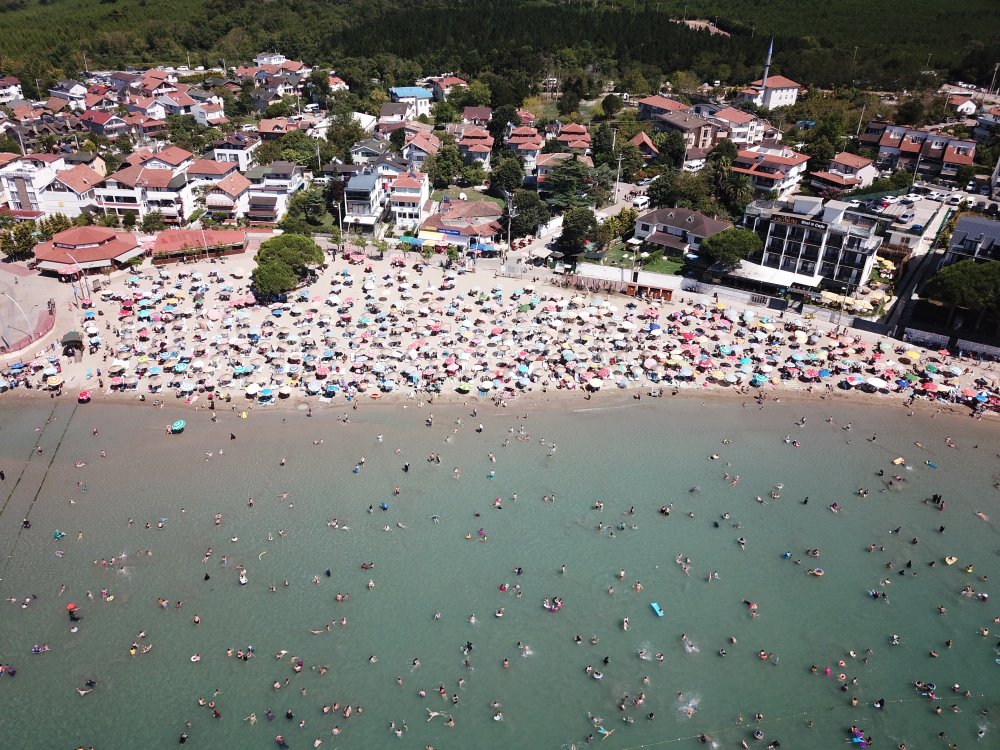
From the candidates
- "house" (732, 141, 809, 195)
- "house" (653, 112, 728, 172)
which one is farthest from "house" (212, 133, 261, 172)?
"house" (732, 141, 809, 195)

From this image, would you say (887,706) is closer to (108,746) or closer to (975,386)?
(975,386)

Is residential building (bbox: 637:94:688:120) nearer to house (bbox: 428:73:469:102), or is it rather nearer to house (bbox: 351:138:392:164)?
house (bbox: 428:73:469:102)

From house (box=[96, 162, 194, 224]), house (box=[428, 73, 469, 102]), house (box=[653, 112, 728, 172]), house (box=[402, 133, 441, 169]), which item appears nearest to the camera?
house (box=[96, 162, 194, 224])

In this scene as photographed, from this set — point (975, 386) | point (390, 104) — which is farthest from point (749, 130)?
point (975, 386)

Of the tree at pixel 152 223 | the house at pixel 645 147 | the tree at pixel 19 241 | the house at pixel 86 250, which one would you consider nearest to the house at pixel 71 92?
the tree at pixel 152 223

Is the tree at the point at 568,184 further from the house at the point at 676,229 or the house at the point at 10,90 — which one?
the house at the point at 10,90

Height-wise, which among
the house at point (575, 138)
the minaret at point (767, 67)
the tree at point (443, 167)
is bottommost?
the tree at point (443, 167)
